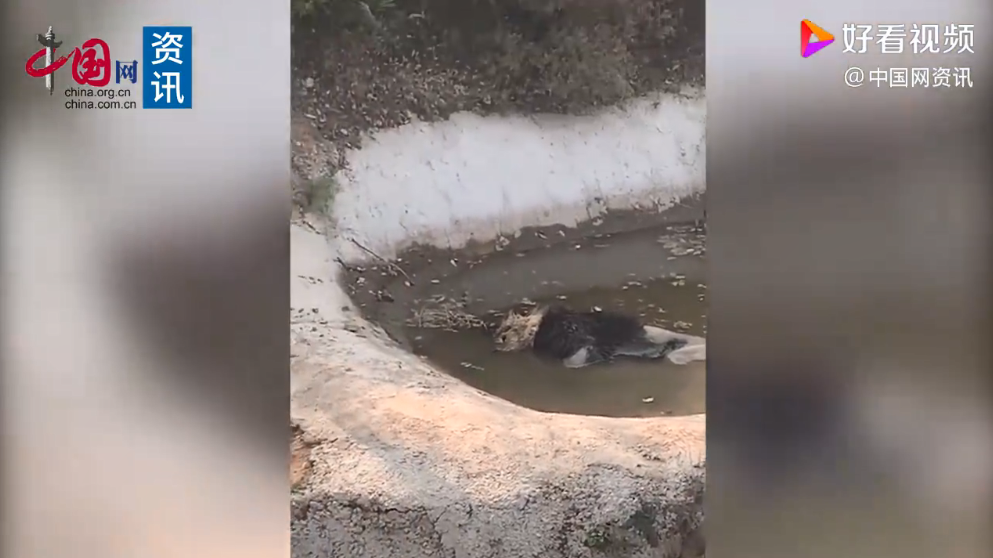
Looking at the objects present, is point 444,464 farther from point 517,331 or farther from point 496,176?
point 496,176

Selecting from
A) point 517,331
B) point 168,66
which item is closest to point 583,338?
point 517,331

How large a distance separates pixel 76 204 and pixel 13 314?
0.94ft

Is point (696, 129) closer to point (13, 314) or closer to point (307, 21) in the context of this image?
point (307, 21)

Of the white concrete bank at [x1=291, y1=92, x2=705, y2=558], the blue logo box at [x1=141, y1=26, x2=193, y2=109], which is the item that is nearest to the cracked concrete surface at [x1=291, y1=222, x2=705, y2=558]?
the white concrete bank at [x1=291, y1=92, x2=705, y2=558]

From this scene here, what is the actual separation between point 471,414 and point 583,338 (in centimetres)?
30

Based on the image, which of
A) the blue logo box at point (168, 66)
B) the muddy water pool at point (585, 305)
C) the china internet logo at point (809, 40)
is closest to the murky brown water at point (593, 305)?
the muddy water pool at point (585, 305)

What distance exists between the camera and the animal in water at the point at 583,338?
1543 mm

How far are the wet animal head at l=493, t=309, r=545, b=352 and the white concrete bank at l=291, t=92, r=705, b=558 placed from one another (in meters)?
0.12

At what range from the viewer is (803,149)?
1535 mm

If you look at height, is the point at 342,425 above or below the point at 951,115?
below

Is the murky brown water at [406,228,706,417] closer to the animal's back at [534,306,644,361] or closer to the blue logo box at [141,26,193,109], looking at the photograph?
the animal's back at [534,306,644,361]

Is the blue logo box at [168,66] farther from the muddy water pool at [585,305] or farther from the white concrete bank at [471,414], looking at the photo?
the muddy water pool at [585,305]

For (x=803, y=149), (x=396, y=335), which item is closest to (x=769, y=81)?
(x=803, y=149)

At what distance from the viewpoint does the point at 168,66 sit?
5.10 feet
